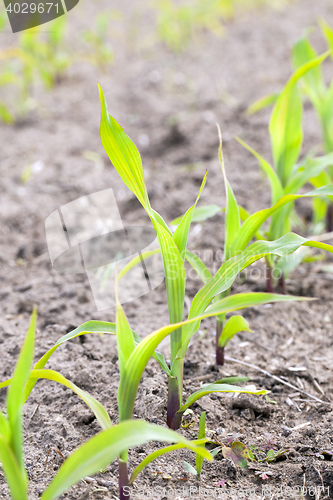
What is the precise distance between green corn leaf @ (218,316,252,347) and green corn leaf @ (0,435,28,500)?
0.63 m

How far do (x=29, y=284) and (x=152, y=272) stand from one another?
1.72 feet

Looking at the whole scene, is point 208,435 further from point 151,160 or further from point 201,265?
point 151,160

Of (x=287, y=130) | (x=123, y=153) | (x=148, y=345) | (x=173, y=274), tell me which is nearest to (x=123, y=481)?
(x=148, y=345)

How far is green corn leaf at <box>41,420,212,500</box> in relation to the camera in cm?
66

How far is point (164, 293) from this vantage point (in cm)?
174

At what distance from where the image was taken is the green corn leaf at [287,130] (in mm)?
1438

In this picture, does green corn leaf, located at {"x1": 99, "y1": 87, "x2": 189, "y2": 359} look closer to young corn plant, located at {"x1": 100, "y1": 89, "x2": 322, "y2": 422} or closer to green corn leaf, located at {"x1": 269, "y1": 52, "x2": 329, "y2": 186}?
young corn plant, located at {"x1": 100, "y1": 89, "x2": 322, "y2": 422}

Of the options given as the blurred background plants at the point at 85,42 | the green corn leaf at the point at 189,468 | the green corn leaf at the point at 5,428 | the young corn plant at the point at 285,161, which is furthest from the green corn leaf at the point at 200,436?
the blurred background plants at the point at 85,42

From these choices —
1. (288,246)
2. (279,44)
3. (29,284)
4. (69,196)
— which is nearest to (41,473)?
(288,246)

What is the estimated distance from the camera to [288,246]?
0.94 metres

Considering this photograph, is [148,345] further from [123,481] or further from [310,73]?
[310,73]

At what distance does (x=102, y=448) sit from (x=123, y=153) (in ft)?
1.87

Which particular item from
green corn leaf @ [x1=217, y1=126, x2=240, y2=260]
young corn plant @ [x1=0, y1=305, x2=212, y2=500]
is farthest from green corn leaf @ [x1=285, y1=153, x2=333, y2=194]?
young corn plant @ [x1=0, y1=305, x2=212, y2=500]

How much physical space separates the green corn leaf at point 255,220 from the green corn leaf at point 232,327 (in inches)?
7.1
